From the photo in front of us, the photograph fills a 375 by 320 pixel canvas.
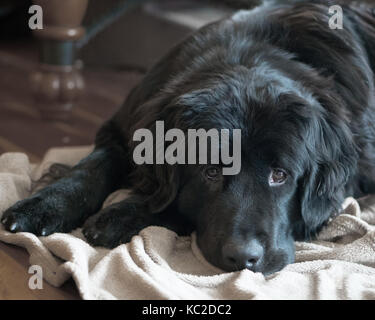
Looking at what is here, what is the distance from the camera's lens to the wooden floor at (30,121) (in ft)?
4.93

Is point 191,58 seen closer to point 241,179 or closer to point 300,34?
point 300,34

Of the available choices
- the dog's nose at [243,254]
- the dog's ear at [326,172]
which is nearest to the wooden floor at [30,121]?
the dog's nose at [243,254]

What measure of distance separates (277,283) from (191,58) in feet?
2.59

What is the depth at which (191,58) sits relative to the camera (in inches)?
76.4

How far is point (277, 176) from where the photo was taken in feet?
5.29

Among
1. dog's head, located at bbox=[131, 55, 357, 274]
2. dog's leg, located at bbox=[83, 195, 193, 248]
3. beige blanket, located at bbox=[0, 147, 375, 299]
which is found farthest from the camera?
dog's leg, located at bbox=[83, 195, 193, 248]

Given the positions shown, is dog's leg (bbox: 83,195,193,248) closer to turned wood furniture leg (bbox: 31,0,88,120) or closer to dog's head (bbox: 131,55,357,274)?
dog's head (bbox: 131,55,357,274)

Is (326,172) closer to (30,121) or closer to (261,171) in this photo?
(261,171)

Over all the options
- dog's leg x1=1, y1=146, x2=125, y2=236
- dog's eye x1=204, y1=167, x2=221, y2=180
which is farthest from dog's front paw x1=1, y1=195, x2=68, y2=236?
dog's eye x1=204, y1=167, x2=221, y2=180

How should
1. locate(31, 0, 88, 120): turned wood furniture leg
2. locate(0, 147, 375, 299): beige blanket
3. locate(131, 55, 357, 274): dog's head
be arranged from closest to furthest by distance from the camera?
locate(0, 147, 375, 299): beige blanket
locate(131, 55, 357, 274): dog's head
locate(31, 0, 88, 120): turned wood furniture leg

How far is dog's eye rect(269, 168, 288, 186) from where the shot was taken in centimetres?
160

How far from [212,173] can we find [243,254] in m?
0.25

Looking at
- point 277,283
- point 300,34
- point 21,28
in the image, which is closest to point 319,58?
point 300,34

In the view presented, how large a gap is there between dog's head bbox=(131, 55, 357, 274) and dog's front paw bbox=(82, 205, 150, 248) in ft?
0.25
